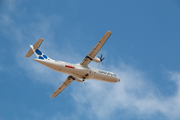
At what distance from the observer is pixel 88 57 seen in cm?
3878

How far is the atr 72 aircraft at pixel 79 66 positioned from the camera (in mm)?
36250

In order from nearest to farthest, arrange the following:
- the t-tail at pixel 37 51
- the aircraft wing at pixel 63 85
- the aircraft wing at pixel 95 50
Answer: the aircraft wing at pixel 95 50 < the t-tail at pixel 37 51 < the aircraft wing at pixel 63 85

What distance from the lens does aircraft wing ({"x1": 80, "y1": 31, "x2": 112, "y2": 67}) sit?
1421 inches

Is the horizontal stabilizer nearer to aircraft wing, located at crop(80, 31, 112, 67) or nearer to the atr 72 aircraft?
the atr 72 aircraft

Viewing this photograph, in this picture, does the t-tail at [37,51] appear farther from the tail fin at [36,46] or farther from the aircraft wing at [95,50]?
the aircraft wing at [95,50]

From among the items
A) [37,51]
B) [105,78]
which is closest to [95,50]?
[105,78]

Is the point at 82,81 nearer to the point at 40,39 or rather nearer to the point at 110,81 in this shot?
the point at 110,81

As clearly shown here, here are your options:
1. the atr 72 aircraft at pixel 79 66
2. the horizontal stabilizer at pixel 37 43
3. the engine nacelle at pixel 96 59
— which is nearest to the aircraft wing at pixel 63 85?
the atr 72 aircraft at pixel 79 66

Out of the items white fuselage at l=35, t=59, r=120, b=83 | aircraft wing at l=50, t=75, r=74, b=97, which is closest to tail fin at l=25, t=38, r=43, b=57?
white fuselage at l=35, t=59, r=120, b=83

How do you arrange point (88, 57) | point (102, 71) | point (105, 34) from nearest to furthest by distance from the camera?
1. point (105, 34)
2. point (88, 57)
3. point (102, 71)

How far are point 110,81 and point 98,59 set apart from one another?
18.4ft

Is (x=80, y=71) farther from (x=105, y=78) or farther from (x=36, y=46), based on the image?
(x=36, y=46)

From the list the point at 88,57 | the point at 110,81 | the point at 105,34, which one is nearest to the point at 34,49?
the point at 88,57

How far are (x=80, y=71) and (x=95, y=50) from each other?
3.96 metres
